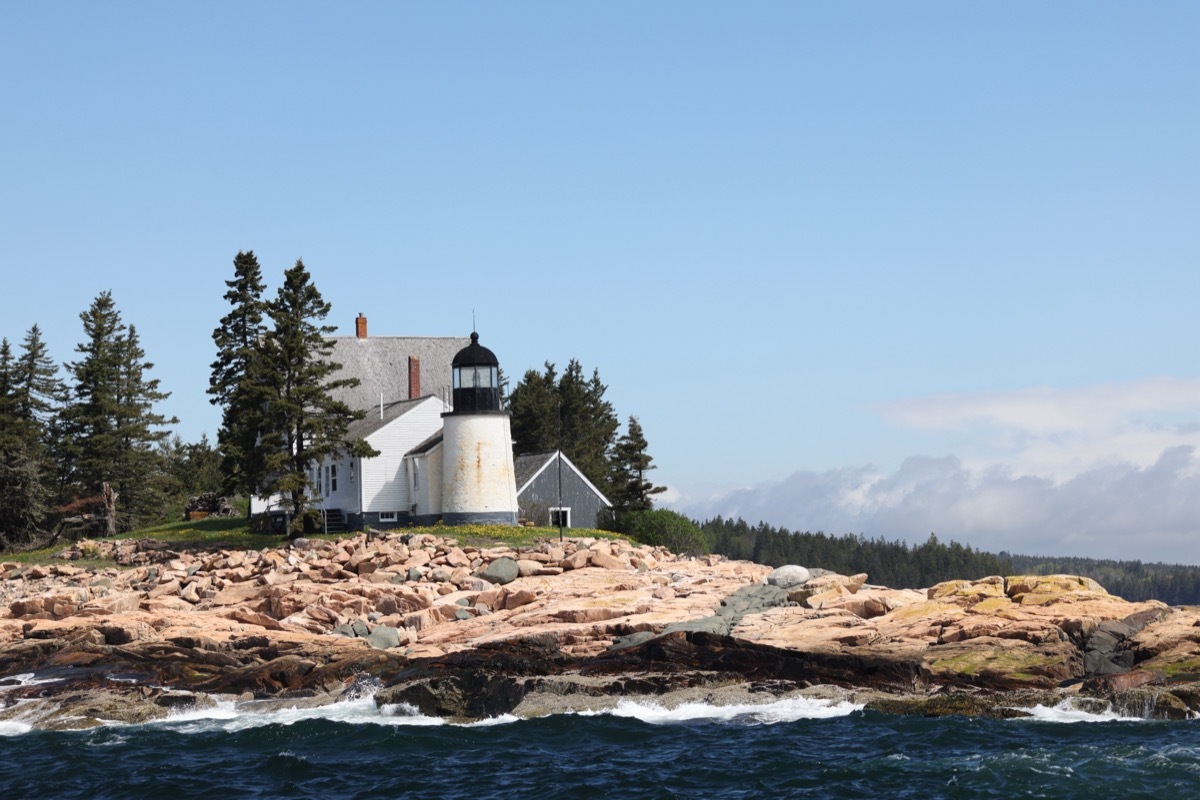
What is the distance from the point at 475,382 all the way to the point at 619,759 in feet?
103

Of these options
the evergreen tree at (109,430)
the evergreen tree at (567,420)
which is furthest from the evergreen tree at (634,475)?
the evergreen tree at (109,430)

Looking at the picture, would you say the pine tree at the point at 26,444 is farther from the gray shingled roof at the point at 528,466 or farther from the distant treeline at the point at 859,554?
the distant treeline at the point at 859,554

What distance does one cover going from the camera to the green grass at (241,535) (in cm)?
4594

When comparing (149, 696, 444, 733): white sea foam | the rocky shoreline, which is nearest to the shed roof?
the rocky shoreline

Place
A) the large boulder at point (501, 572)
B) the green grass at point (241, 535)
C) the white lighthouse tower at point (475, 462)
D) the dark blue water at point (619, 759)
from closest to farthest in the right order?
1. the dark blue water at point (619, 759)
2. the large boulder at point (501, 572)
3. the green grass at point (241, 535)
4. the white lighthouse tower at point (475, 462)

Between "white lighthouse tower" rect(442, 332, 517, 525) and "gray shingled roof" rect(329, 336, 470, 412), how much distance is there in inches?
446

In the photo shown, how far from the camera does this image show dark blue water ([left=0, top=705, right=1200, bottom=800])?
18.9 meters

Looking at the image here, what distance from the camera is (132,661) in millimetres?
29328

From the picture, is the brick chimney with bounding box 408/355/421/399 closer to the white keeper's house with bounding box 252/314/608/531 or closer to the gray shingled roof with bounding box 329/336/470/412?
the gray shingled roof with bounding box 329/336/470/412

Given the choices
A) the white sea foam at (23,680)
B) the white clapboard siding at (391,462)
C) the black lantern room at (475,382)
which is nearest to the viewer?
the white sea foam at (23,680)

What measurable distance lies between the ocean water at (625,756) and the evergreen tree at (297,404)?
25.4 meters

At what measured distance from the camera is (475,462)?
50.2 meters

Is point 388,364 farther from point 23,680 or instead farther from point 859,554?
point 859,554

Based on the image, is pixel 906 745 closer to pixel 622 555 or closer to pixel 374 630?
pixel 374 630
